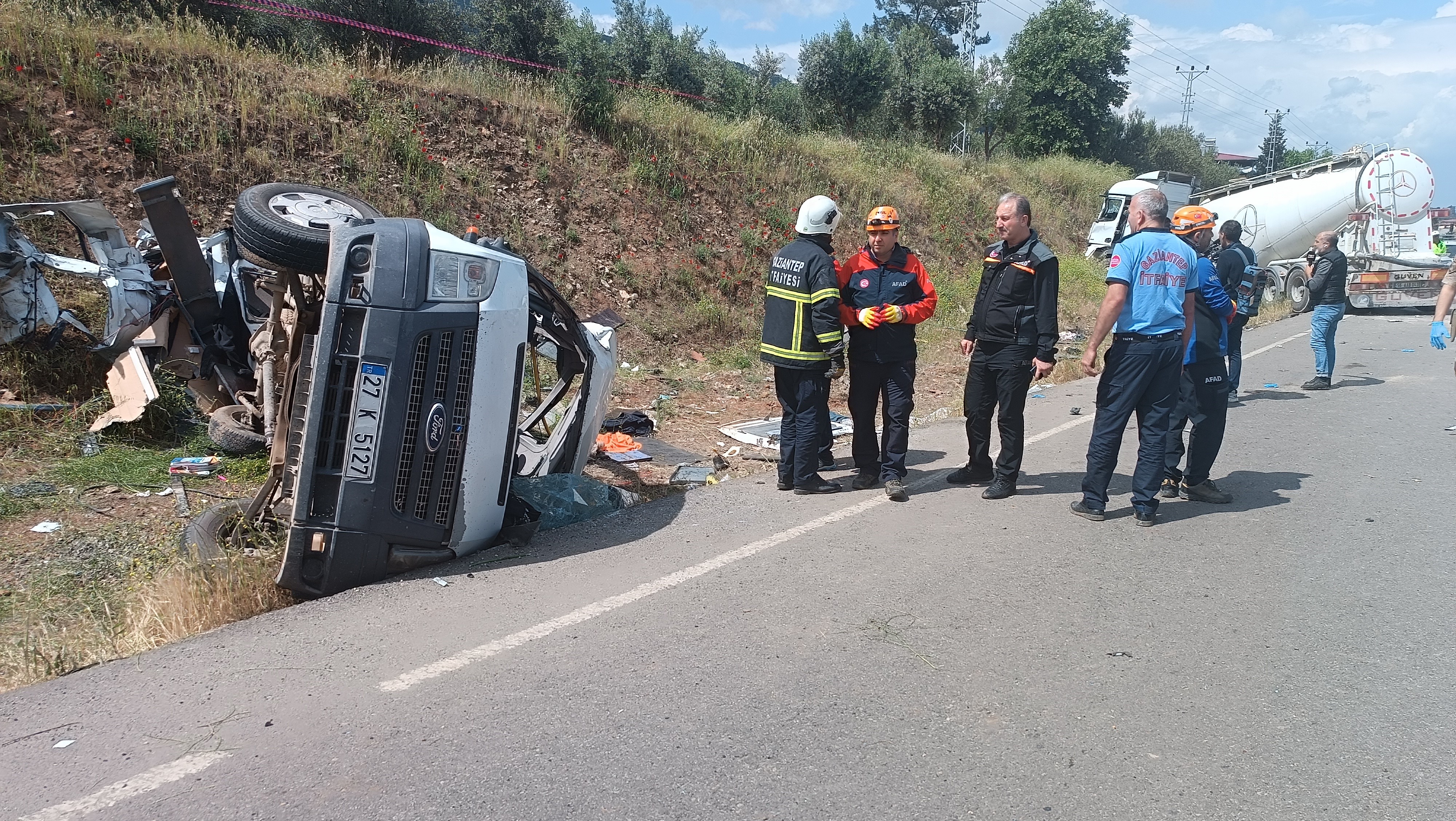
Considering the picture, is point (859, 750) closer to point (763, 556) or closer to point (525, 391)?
point (763, 556)

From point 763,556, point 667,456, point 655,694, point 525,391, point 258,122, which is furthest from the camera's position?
point 258,122

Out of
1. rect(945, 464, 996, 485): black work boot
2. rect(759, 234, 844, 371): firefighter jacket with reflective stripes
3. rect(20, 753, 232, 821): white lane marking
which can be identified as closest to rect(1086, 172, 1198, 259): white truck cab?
rect(945, 464, 996, 485): black work boot

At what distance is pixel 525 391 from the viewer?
937 centimetres

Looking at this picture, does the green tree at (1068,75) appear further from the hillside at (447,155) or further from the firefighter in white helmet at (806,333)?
the firefighter in white helmet at (806,333)

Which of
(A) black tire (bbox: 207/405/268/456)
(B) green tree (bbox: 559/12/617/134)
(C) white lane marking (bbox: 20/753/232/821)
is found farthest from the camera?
(B) green tree (bbox: 559/12/617/134)

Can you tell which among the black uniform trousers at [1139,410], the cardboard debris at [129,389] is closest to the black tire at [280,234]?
the cardboard debris at [129,389]

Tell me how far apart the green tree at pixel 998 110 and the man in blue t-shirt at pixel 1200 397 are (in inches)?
1303

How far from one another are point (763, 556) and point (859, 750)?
193 centimetres

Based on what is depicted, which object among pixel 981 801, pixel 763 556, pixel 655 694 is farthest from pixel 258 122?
pixel 981 801

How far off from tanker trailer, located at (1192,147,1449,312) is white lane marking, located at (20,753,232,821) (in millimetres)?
21538

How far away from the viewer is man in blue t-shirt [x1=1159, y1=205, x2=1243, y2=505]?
626 cm

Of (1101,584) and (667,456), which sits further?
(667,456)

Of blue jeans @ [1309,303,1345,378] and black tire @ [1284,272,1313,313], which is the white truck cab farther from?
blue jeans @ [1309,303,1345,378]

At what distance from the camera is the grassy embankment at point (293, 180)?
4.66 m
